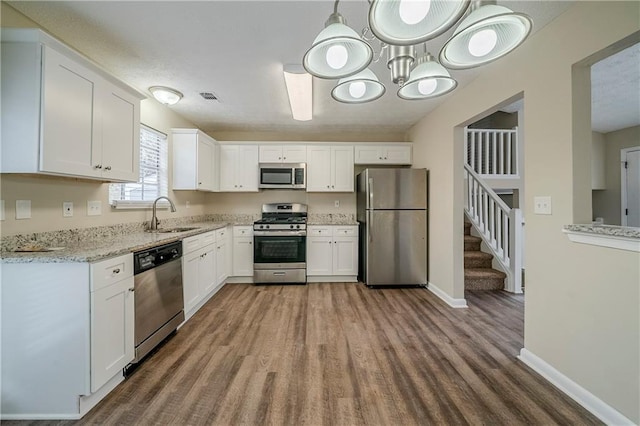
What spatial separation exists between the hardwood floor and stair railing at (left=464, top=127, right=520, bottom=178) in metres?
2.96

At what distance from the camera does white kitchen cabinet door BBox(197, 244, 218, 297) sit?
9.57 feet

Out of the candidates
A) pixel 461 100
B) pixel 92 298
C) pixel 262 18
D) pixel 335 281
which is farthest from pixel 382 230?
pixel 92 298

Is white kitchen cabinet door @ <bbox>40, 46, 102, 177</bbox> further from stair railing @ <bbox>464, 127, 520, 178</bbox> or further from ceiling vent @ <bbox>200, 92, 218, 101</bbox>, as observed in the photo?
stair railing @ <bbox>464, 127, 520, 178</bbox>

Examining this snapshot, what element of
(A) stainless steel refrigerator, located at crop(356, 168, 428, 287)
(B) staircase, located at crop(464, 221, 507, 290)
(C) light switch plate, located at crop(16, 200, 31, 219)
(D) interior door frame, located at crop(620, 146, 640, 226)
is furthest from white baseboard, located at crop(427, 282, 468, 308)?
(D) interior door frame, located at crop(620, 146, 640, 226)

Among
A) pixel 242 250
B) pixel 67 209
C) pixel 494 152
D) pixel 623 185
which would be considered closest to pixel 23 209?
pixel 67 209

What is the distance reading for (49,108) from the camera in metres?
1.54

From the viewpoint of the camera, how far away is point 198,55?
7.14 feet

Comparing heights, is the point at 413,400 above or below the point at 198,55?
below

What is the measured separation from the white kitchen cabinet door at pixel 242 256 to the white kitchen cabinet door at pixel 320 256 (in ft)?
2.88

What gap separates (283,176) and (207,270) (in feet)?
5.78

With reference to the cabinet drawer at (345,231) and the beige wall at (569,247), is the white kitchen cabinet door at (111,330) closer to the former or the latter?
the cabinet drawer at (345,231)

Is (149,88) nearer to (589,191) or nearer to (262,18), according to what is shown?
(262,18)

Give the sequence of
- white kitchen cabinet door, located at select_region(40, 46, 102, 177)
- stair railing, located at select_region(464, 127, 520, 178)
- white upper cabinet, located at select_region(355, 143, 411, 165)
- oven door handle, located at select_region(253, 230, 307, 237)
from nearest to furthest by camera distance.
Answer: white kitchen cabinet door, located at select_region(40, 46, 102, 177), oven door handle, located at select_region(253, 230, 307, 237), white upper cabinet, located at select_region(355, 143, 411, 165), stair railing, located at select_region(464, 127, 520, 178)

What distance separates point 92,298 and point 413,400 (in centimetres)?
197
